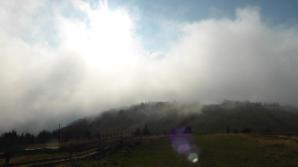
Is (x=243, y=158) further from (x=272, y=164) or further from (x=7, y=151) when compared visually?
(x=7, y=151)

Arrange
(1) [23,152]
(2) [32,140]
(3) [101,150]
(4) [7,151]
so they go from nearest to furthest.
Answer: (4) [7,151] < (1) [23,152] < (3) [101,150] < (2) [32,140]

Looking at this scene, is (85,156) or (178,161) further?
(85,156)

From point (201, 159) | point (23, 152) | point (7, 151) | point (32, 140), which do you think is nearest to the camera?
point (7, 151)

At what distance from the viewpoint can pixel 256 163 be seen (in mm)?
33344

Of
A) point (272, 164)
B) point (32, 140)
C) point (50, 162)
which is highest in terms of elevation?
point (32, 140)

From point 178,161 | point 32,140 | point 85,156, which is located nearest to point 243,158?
point 178,161

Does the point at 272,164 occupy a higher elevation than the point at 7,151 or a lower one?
lower

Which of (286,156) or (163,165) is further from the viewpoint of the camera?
(286,156)

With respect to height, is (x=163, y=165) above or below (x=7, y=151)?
below

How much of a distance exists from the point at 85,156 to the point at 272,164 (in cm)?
2101

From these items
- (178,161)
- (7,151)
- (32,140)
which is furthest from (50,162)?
(32,140)

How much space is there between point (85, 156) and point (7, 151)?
1864cm

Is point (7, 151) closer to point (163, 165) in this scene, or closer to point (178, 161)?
point (163, 165)

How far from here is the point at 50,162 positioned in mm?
30562
